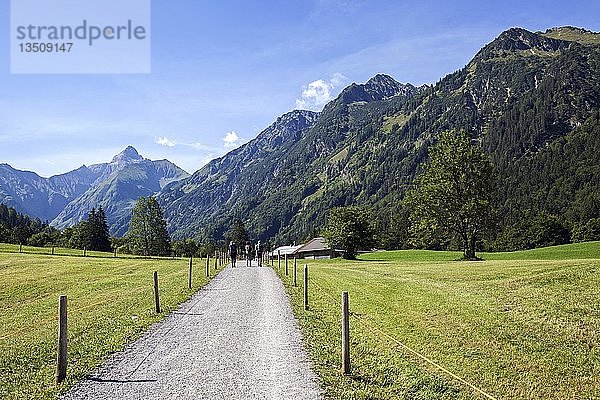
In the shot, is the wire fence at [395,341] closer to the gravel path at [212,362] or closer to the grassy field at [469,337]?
the grassy field at [469,337]

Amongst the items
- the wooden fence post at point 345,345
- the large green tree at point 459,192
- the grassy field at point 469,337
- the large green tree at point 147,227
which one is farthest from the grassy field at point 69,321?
the large green tree at point 147,227

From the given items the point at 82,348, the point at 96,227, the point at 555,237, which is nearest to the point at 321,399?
the point at 82,348

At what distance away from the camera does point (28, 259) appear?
60.4 metres

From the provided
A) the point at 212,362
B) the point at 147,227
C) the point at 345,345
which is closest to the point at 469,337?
the point at 345,345

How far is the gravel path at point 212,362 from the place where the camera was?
9.45m

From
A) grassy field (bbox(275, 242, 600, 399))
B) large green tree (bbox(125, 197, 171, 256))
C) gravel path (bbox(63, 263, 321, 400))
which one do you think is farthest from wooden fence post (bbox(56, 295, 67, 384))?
large green tree (bbox(125, 197, 171, 256))

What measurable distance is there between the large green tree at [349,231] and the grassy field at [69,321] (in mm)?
39169

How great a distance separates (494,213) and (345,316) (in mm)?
47285

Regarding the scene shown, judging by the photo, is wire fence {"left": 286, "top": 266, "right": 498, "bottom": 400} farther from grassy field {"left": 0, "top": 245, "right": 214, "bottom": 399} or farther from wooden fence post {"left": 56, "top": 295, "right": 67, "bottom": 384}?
wooden fence post {"left": 56, "top": 295, "right": 67, "bottom": 384}

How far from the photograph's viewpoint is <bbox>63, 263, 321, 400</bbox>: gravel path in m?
9.45

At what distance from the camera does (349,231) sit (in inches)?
3105

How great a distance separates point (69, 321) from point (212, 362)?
9598 millimetres

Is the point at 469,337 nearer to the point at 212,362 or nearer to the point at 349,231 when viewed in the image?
the point at 212,362

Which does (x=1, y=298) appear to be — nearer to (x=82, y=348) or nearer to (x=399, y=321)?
(x=82, y=348)
